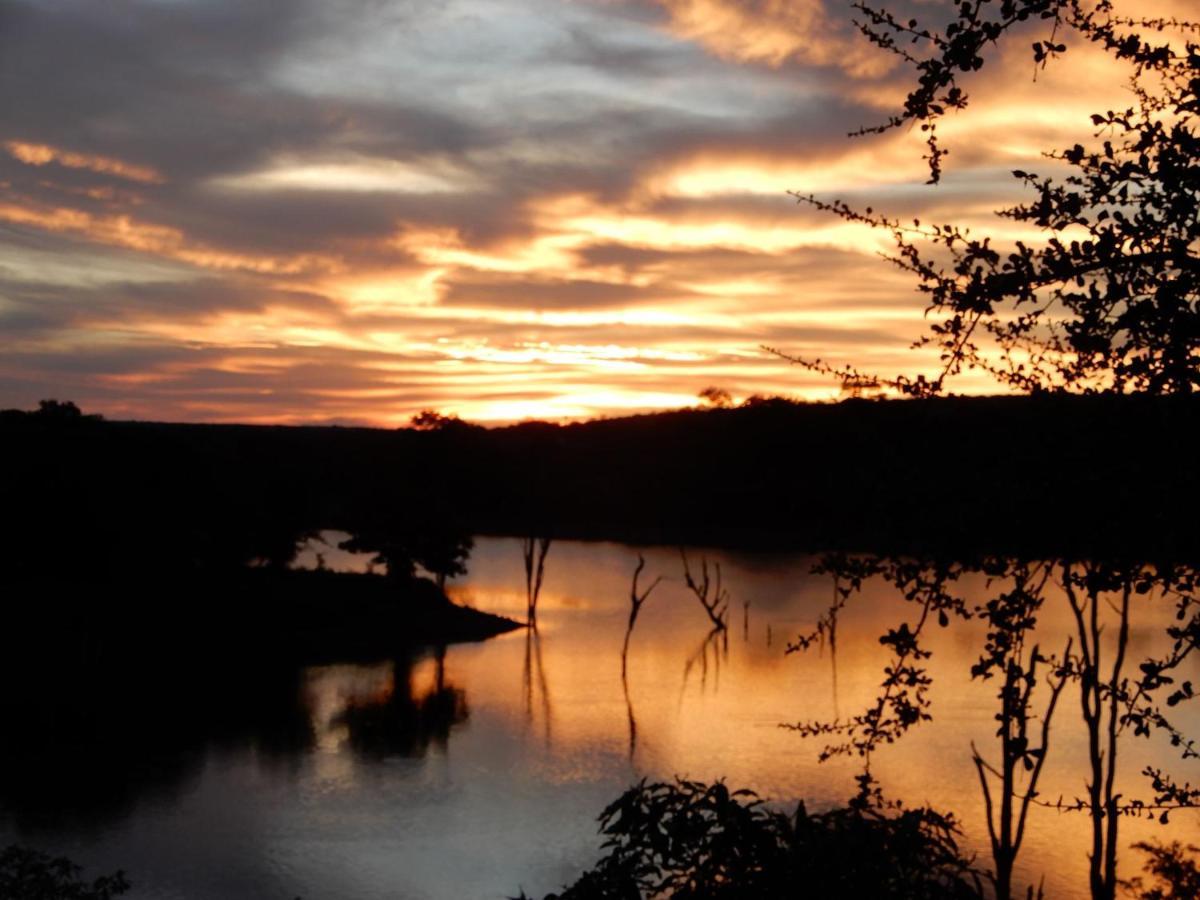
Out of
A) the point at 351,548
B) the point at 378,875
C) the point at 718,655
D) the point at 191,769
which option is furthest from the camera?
the point at 351,548

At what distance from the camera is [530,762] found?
3969 cm

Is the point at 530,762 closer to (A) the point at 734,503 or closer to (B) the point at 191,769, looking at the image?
(B) the point at 191,769

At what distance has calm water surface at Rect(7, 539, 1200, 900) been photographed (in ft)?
99.2

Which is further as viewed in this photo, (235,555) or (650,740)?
(235,555)

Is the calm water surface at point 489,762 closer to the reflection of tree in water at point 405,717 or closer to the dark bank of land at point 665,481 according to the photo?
the reflection of tree in water at point 405,717

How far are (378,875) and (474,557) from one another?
225ft

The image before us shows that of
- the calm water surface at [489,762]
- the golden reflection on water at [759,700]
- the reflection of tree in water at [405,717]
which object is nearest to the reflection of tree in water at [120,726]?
the calm water surface at [489,762]

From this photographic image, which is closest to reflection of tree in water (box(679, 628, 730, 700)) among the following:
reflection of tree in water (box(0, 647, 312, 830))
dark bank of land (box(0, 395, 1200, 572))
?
dark bank of land (box(0, 395, 1200, 572))

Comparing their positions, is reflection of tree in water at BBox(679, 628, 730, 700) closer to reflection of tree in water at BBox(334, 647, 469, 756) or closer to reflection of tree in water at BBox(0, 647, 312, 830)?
reflection of tree in water at BBox(334, 647, 469, 756)

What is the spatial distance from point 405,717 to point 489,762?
22.1 ft

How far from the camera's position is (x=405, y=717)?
46.0 meters

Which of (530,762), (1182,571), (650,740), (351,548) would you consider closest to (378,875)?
(530,762)

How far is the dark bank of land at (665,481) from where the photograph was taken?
18.6ft

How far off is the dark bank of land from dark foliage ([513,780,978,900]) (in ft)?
5.66
